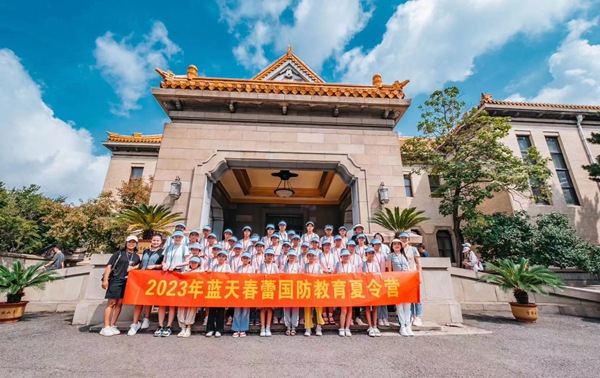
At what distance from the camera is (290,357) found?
135 inches

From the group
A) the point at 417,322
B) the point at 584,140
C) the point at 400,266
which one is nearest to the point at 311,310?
the point at 400,266

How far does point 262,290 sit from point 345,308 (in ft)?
5.14

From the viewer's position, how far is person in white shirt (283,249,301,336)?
15.0 ft

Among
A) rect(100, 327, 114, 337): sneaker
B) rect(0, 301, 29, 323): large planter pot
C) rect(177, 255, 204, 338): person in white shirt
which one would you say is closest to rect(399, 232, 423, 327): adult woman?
rect(177, 255, 204, 338): person in white shirt

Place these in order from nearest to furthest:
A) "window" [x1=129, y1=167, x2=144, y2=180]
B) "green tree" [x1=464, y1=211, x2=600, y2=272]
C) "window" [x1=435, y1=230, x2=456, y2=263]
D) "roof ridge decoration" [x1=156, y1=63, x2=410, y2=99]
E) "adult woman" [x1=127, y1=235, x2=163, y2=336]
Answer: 1. "adult woman" [x1=127, y1=235, x2=163, y2=336]
2. "roof ridge decoration" [x1=156, y1=63, x2=410, y2=99]
3. "green tree" [x1=464, y1=211, x2=600, y2=272]
4. "window" [x1=435, y1=230, x2=456, y2=263]
5. "window" [x1=129, y1=167, x2=144, y2=180]

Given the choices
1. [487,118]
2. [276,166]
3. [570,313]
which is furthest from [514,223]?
[276,166]

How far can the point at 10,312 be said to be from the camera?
5.39 metres

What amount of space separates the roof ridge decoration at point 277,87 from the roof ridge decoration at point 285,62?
9.03m

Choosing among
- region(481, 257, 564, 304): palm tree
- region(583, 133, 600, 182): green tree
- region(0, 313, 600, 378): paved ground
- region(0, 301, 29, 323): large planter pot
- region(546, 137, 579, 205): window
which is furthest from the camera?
region(546, 137, 579, 205): window

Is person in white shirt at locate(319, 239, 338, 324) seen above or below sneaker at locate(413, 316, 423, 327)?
above

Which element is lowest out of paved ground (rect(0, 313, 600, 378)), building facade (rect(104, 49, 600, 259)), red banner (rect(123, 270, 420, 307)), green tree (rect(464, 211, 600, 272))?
paved ground (rect(0, 313, 600, 378))

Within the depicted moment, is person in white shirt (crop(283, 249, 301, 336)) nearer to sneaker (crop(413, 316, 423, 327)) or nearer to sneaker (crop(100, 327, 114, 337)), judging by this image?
sneaker (crop(413, 316, 423, 327))

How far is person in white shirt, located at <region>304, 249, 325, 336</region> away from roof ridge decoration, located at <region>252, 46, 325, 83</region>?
576 inches

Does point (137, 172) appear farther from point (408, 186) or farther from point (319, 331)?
point (408, 186)
